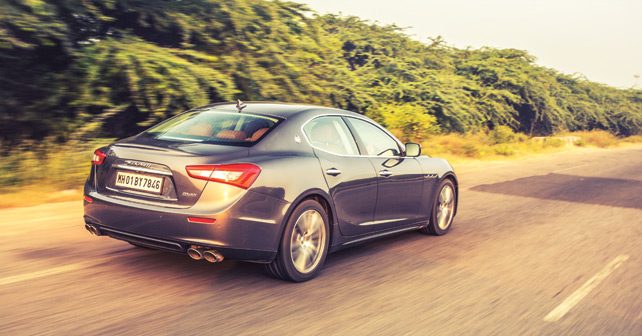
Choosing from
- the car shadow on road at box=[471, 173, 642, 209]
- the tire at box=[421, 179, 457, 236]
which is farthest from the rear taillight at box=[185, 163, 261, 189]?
the car shadow on road at box=[471, 173, 642, 209]

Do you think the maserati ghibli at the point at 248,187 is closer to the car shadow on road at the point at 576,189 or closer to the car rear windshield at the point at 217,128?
the car rear windshield at the point at 217,128

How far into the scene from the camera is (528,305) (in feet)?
17.9

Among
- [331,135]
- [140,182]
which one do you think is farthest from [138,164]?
[331,135]

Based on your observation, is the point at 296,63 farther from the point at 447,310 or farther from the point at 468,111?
the point at 468,111

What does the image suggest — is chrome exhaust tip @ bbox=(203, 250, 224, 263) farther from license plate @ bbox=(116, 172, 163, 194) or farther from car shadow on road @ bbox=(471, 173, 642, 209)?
car shadow on road @ bbox=(471, 173, 642, 209)

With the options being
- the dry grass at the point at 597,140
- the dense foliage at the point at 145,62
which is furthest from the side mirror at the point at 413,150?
the dry grass at the point at 597,140

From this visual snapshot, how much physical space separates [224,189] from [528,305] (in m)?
2.50

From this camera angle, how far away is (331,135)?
6309 mm

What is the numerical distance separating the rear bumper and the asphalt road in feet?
1.17

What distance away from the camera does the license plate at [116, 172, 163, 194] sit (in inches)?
205

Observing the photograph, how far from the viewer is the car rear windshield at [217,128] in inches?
218

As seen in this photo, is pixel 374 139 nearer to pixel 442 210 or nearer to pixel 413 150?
pixel 413 150

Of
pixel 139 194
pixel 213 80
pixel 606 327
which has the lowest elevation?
pixel 606 327

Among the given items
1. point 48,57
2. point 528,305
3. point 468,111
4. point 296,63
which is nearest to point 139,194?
point 528,305
